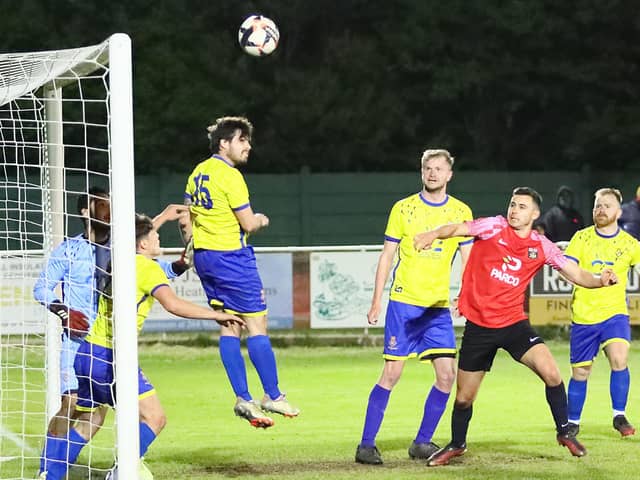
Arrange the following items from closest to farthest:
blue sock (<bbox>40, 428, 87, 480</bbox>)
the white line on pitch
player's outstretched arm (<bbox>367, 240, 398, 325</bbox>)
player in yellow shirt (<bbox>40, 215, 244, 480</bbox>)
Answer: player in yellow shirt (<bbox>40, 215, 244, 480</bbox>) < blue sock (<bbox>40, 428, 87, 480</bbox>) < player's outstretched arm (<bbox>367, 240, 398, 325</bbox>) < the white line on pitch

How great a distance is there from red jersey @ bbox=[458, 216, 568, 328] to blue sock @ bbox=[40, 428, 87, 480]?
2.65 metres

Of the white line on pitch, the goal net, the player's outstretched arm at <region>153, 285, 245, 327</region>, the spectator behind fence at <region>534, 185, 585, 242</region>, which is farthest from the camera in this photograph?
the spectator behind fence at <region>534, 185, 585, 242</region>

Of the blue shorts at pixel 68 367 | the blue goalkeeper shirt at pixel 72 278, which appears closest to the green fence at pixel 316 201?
the blue shorts at pixel 68 367

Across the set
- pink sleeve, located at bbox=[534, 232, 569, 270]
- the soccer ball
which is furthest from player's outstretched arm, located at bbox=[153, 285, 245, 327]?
the soccer ball

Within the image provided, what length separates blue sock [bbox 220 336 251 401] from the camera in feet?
27.9

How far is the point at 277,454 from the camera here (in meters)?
9.27

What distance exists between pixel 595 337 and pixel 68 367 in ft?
13.6

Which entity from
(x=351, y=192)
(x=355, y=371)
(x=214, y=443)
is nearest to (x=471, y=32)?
(x=351, y=192)

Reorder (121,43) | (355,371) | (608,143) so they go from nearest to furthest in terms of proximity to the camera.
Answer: (121,43), (355,371), (608,143)

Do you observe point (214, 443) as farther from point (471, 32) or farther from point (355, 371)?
point (471, 32)

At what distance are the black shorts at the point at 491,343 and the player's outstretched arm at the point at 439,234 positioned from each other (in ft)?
2.31

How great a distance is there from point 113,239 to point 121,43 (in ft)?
3.42

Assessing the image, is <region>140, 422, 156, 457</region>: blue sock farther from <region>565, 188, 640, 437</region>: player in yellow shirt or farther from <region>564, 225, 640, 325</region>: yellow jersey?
<region>564, 225, 640, 325</region>: yellow jersey

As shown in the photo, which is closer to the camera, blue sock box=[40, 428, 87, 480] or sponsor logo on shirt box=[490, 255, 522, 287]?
blue sock box=[40, 428, 87, 480]
